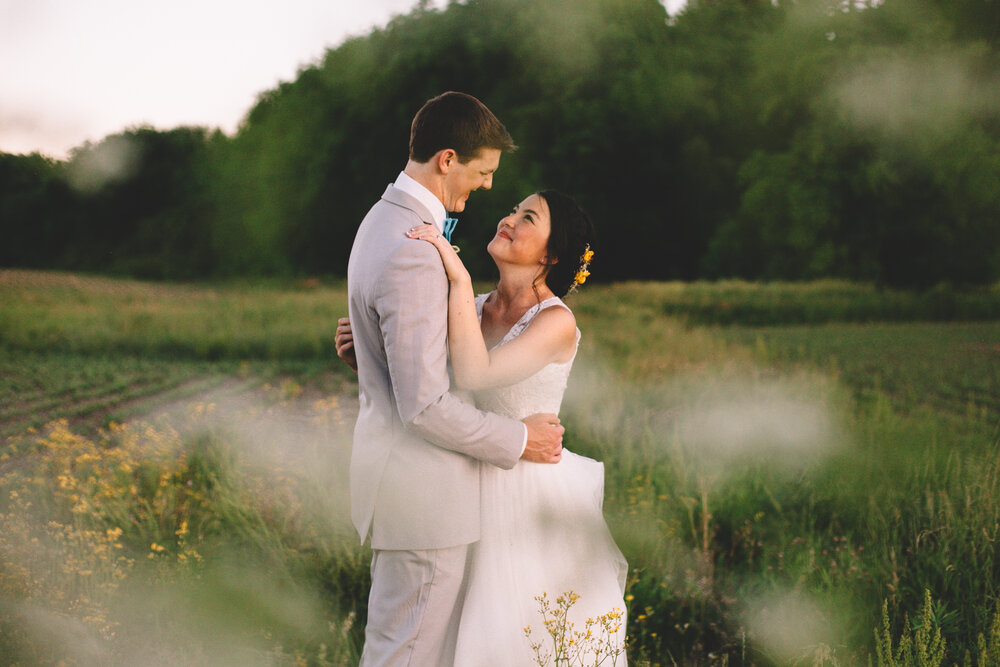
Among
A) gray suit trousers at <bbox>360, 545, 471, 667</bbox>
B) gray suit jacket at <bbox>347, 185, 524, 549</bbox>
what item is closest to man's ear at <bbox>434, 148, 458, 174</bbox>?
gray suit jacket at <bbox>347, 185, 524, 549</bbox>

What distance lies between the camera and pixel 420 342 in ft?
6.21

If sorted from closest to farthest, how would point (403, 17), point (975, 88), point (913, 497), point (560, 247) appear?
point (560, 247) → point (913, 497) → point (975, 88) → point (403, 17)

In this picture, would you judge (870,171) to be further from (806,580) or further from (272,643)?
(272,643)

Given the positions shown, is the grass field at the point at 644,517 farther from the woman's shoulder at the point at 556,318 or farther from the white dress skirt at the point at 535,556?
the woman's shoulder at the point at 556,318

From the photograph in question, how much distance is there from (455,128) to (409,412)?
0.86m

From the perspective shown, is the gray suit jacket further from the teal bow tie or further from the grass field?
the grass field

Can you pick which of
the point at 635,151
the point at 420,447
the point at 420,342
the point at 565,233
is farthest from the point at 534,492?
Result: the point at 635,151

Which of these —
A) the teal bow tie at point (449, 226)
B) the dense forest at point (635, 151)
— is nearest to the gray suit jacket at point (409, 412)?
the teal bow tie at point (449, 226)

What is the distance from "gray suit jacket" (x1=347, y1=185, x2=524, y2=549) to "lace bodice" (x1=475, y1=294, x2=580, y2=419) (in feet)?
1.37

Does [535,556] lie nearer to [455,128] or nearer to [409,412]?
[409,412]

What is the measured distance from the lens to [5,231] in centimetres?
1056

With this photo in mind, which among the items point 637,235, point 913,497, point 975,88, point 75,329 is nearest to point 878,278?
point 975,88

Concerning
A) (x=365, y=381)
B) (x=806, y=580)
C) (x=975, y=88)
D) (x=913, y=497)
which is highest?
(x=975, y=88)

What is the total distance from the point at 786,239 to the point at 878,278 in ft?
7.12
